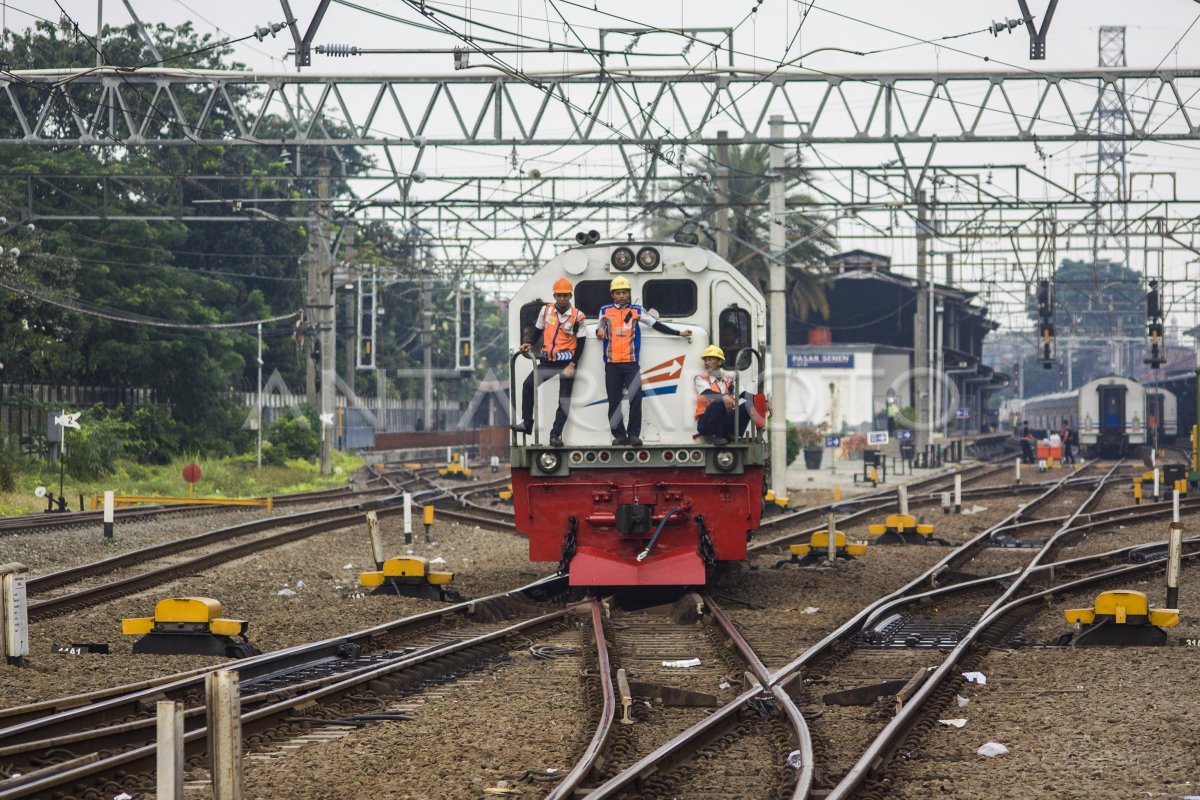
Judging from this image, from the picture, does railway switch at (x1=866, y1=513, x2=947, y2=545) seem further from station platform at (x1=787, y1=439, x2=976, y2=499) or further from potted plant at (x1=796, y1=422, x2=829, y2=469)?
potted plant at (x1=796, y1=422, x2=829, y2=469)

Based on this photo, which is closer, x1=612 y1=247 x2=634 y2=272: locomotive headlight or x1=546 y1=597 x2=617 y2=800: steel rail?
x1=546 y1=597 x2=617 y2=800: steel rail

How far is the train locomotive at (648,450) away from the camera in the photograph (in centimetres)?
1280

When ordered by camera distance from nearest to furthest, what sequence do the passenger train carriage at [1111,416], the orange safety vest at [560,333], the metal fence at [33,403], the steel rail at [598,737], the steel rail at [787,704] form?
the steel rail at [598,737], the steel rail at [787,704], the orange safety vest at [560,333], the metal fence at [33,403], the passenger train carriage at [1111,416]

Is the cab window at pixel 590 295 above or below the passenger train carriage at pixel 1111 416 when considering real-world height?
above

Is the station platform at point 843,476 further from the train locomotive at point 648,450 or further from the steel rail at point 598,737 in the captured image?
the steel rail at point 598,737

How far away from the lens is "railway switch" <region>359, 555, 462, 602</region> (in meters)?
14.1

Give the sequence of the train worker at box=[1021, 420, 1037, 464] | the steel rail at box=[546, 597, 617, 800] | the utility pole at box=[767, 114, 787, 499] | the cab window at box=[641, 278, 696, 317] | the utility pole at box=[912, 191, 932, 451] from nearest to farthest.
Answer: the steel rail at box=[546, 597, 617, 800] < the cab window at box=[641, 278, 696, 317] < the utility pole at box=[767, 114, 787, 499] < the utility pole at box=[912, 191, 932, 451] < the train worker at box=[1021, 420, 1037, 464]

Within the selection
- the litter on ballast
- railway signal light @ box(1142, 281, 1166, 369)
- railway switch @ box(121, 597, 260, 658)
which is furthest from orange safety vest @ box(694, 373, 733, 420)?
railway signal light @ box(1142, 281, 1166, 369)

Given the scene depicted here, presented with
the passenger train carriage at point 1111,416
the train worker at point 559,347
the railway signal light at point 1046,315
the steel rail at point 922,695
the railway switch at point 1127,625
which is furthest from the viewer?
the passenger train carriage at point 1111,416

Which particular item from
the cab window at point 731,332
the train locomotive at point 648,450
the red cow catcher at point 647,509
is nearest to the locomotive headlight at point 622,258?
the train locomotive at point 648,450

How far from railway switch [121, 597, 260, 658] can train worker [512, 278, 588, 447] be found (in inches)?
138

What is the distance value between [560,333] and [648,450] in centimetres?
140

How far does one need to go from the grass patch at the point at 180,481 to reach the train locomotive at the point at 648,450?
1440cm

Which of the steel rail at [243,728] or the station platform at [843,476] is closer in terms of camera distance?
the steel rail at [243,728]
